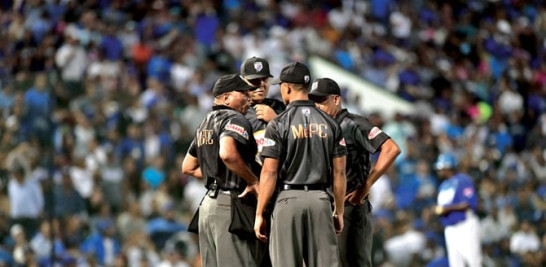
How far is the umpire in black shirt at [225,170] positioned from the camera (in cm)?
805

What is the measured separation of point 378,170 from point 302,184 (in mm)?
1043

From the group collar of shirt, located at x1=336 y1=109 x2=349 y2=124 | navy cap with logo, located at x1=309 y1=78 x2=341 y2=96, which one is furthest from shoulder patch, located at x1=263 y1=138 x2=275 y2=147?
collar of shirt, located at x1=336 y1=109 x2=349 y2=124

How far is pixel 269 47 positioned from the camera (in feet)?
64.8

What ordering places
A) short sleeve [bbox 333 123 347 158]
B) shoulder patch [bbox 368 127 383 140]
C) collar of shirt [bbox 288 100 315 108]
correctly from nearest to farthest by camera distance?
short sleeve [bbox 333 123 347 158] < collar of shirt [bbox 288 100 315 108] < shoulder patch [bbox 368 127 383 140]

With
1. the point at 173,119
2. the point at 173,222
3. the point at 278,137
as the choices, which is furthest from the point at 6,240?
the point at 278,137

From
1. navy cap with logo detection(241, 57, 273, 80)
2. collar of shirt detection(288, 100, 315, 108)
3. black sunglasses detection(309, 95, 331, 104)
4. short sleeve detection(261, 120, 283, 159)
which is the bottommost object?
short sleeve detection(261, 120, 283, 159)

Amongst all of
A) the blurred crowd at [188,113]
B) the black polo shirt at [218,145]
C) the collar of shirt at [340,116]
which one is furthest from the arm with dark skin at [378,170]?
the blurred crowd at [188,113]

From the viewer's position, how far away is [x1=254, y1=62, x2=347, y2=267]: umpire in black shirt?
25.9ft

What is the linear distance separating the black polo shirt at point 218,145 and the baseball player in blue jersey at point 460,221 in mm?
5471

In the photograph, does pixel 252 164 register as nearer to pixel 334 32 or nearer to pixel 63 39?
pixel 63 39

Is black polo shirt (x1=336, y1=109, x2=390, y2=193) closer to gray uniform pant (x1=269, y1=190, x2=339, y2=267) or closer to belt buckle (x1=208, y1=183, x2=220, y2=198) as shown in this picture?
gray uniform pant (x1=269, y1=190, x2=339, y2=267)

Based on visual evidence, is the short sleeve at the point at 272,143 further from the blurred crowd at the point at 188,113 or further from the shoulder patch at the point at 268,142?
the blurred crowd at the point at 188,113

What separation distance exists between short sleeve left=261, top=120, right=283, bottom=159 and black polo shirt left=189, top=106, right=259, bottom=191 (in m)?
0.20

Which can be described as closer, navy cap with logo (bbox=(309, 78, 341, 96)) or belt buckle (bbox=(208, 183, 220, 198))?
belt buckle (bbox=(208, 183, 220, 198))
